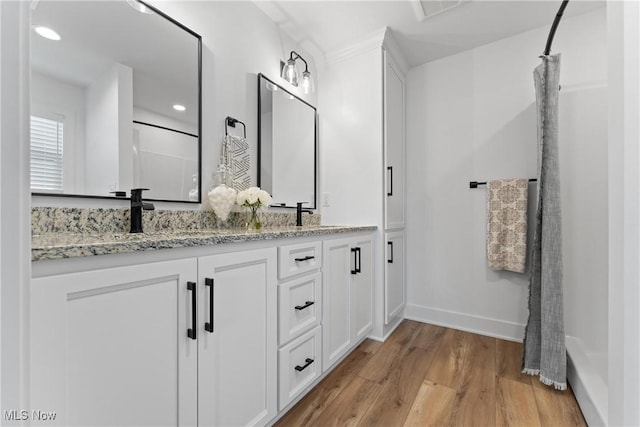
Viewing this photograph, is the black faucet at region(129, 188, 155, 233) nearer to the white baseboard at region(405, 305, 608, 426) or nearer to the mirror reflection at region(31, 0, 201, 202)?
the mirror reflection at region(31, 0, 201, 202)

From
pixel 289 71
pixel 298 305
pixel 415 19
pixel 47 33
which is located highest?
pixel 415 19

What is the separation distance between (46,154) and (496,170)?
275 cm

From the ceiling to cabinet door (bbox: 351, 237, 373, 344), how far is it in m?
1.59

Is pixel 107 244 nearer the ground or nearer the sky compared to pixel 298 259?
nearer the sky

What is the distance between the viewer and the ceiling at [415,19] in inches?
75.3

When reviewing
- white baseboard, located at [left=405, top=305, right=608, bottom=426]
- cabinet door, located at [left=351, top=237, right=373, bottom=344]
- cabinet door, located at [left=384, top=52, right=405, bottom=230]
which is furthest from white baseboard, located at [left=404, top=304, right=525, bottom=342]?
cabinet door, located at [left=384, top=52, right=405, bottom=230]

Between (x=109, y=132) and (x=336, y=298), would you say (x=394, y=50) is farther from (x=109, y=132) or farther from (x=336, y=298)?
(x=109, y=132)

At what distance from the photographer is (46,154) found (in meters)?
1.06

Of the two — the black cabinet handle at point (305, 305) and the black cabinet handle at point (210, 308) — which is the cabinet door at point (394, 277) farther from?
the black cabinet handle at point (210, 308)

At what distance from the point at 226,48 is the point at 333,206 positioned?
1.38 meters

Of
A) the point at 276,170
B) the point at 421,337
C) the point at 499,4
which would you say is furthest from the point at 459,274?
the point at 499,4

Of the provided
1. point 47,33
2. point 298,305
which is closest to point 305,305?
point 298,305

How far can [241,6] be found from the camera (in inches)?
71.1

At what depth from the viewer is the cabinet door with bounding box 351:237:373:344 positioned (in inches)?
75.7
